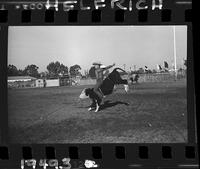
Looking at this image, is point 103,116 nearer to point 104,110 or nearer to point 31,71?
point 104,110

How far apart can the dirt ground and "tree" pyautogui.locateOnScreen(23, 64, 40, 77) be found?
4.0 inches

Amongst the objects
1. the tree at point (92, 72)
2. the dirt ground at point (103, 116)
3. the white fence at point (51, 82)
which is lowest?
the dirt ground at point (103, 116)

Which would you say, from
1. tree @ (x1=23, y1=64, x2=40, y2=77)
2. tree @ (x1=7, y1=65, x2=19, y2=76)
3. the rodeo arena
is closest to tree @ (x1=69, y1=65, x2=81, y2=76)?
the rodeo arena

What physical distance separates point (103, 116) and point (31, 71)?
0.54m

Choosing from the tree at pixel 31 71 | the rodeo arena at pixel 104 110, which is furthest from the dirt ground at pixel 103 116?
the tree at pixel 31 71

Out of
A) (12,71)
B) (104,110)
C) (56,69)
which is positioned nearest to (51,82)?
(56,69)

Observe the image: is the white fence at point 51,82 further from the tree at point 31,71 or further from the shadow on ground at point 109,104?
the shadow on ground at point 109,104

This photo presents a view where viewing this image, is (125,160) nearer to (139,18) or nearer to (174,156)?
(174,156)

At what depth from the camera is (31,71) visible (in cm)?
242

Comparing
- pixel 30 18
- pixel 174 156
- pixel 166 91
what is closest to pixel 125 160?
pixel 174 156

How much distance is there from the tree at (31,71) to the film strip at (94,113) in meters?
0.01

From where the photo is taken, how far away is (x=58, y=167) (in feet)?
7.80

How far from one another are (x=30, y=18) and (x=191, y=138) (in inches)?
Answer: 49.3

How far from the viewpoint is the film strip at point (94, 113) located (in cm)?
234
